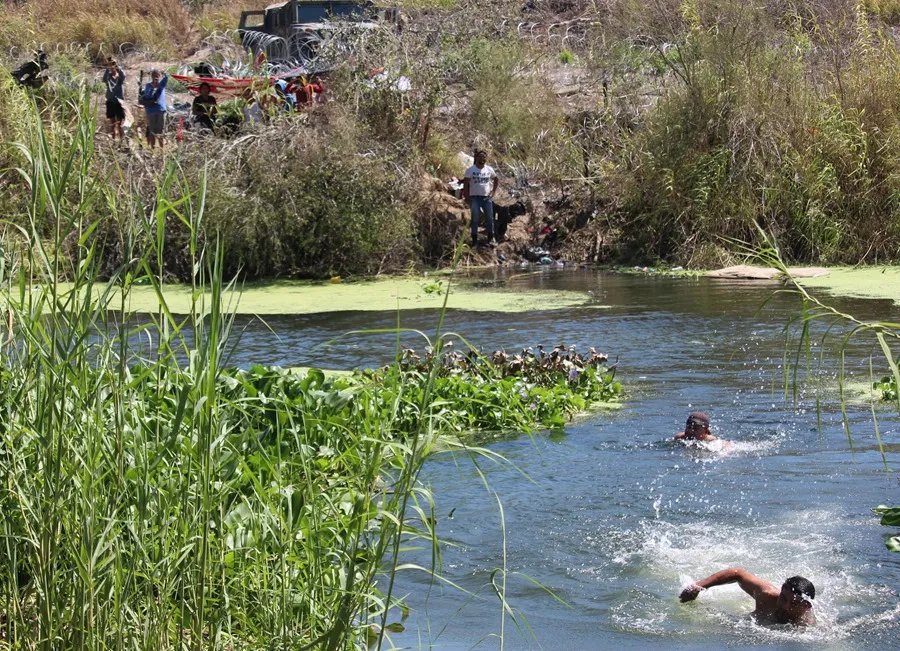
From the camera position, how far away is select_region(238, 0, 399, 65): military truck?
25531mm

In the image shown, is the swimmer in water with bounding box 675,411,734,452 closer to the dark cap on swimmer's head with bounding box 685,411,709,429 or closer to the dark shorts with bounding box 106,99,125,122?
the dark cap on swimmer's head with bounding box 685,411,709,429

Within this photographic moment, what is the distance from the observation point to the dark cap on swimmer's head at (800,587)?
6215mm

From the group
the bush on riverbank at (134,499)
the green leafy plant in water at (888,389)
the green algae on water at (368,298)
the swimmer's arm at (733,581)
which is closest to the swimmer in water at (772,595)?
the swimmer's arm at (733,581)

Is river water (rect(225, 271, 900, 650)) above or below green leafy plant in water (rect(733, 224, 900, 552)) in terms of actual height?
below

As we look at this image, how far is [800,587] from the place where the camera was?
623cm

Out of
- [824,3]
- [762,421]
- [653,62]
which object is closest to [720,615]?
[762,421]

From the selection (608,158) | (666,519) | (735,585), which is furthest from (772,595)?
(608,158)

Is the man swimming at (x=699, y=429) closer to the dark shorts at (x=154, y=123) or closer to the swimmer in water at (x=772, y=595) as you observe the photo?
the swimmer in water at (x=772, y=595)

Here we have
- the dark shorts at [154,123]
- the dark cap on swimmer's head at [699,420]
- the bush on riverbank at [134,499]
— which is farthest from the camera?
the dark shorts at [154,123]

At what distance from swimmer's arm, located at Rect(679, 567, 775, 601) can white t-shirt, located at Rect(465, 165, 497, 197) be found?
14.7m

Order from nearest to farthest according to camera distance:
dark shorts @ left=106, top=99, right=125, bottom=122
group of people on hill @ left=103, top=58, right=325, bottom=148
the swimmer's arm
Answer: the swimmer's arm < group of people on hill @ left=103, top=58, right=325, bottom=148 < dark shorts @ left=106, top=99, right=125, bottom=122

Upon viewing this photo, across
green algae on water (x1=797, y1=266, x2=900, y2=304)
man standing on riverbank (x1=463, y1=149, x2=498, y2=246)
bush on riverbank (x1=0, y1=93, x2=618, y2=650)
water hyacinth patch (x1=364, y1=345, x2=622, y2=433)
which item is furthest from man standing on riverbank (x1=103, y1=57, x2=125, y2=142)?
bush on riverbank (x1=0, y1=93, x2=618, y2=650)

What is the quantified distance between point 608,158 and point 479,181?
324cm

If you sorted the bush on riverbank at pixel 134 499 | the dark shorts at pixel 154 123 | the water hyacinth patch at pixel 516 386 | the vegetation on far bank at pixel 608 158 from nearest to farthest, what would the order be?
the bush on riverbank at pixel 134 499, the water hyacinth patch at pixel 516 386, the vegetation on far bank at pixel 608 158, the dark shorts at pixel 154 123
